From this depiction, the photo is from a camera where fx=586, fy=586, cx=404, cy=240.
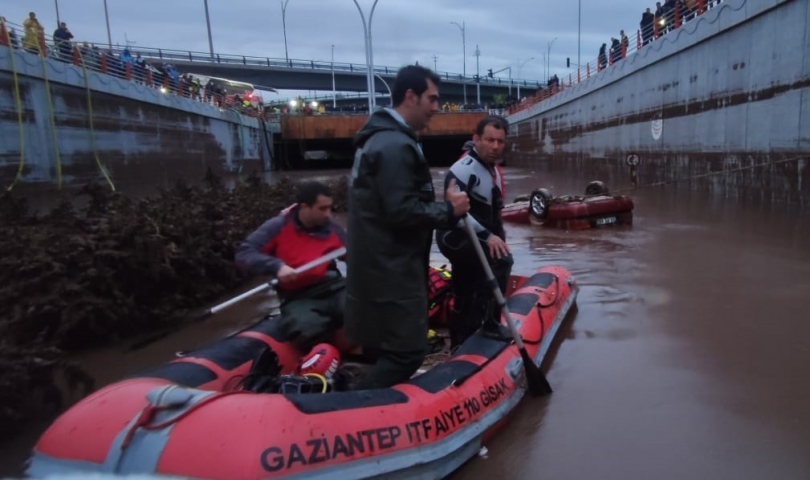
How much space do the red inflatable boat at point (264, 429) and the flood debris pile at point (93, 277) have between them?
1.11 meters

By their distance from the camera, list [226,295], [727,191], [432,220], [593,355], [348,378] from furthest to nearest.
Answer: [727,191] → [226,295] → [593,355] → [348,378] → [432,220]

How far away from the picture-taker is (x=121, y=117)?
17391 mm

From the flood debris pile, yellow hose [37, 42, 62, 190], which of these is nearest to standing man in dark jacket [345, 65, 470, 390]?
the flood debris pile

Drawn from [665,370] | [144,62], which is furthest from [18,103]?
[665,370]

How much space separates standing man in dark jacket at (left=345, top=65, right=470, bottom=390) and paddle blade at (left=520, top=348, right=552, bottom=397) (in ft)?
4.00

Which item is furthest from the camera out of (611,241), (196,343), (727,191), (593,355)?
(727,191)

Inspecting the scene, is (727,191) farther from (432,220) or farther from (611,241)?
(432,220)

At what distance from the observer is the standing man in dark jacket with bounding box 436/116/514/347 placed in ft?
13.9

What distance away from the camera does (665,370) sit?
446 centimetres

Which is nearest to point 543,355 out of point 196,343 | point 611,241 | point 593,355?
point 593,355

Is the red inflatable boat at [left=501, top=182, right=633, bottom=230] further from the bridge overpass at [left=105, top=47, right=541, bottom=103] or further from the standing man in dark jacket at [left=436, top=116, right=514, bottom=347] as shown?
the bridge overpass at [left=105, top=47, right=541, bottom=103]

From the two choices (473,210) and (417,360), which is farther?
(473,210)

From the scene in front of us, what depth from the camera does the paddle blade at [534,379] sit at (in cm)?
408

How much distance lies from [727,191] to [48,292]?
14722mm
